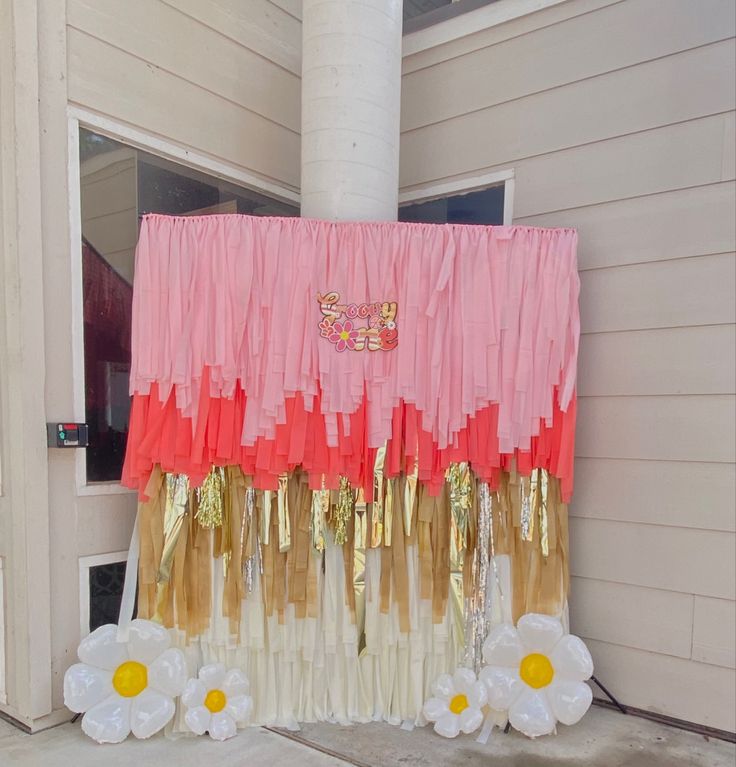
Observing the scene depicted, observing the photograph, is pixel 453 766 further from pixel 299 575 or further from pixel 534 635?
pixel 299 575

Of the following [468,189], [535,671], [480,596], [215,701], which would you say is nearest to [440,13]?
[468,189]

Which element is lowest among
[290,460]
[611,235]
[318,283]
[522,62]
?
[290,460]

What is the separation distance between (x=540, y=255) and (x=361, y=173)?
72cm

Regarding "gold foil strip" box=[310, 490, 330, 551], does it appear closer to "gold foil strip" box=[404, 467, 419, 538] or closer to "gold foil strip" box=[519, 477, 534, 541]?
"gold foil strip" box=[404, 467, 419, 538]

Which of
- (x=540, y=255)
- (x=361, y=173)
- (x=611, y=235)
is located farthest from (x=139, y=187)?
(x=611, y=235)

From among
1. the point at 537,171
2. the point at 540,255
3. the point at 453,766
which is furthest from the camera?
the point at 537,171

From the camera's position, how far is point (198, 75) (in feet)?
7.85

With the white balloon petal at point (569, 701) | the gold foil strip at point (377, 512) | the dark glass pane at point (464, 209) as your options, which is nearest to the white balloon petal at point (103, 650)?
the gold foil strip at point (377, 512)

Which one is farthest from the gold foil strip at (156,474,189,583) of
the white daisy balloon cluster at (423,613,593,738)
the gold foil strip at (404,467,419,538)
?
the white daisy balloon cluster at (423,613,593,738)

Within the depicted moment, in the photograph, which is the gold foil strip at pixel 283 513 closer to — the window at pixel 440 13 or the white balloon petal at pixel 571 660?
the white balloon petal at pixel 571 660

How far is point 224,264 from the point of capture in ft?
6.33

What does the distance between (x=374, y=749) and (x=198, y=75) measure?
2.63m

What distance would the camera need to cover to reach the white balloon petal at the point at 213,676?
199 cm

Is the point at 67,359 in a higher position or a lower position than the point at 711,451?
higher
